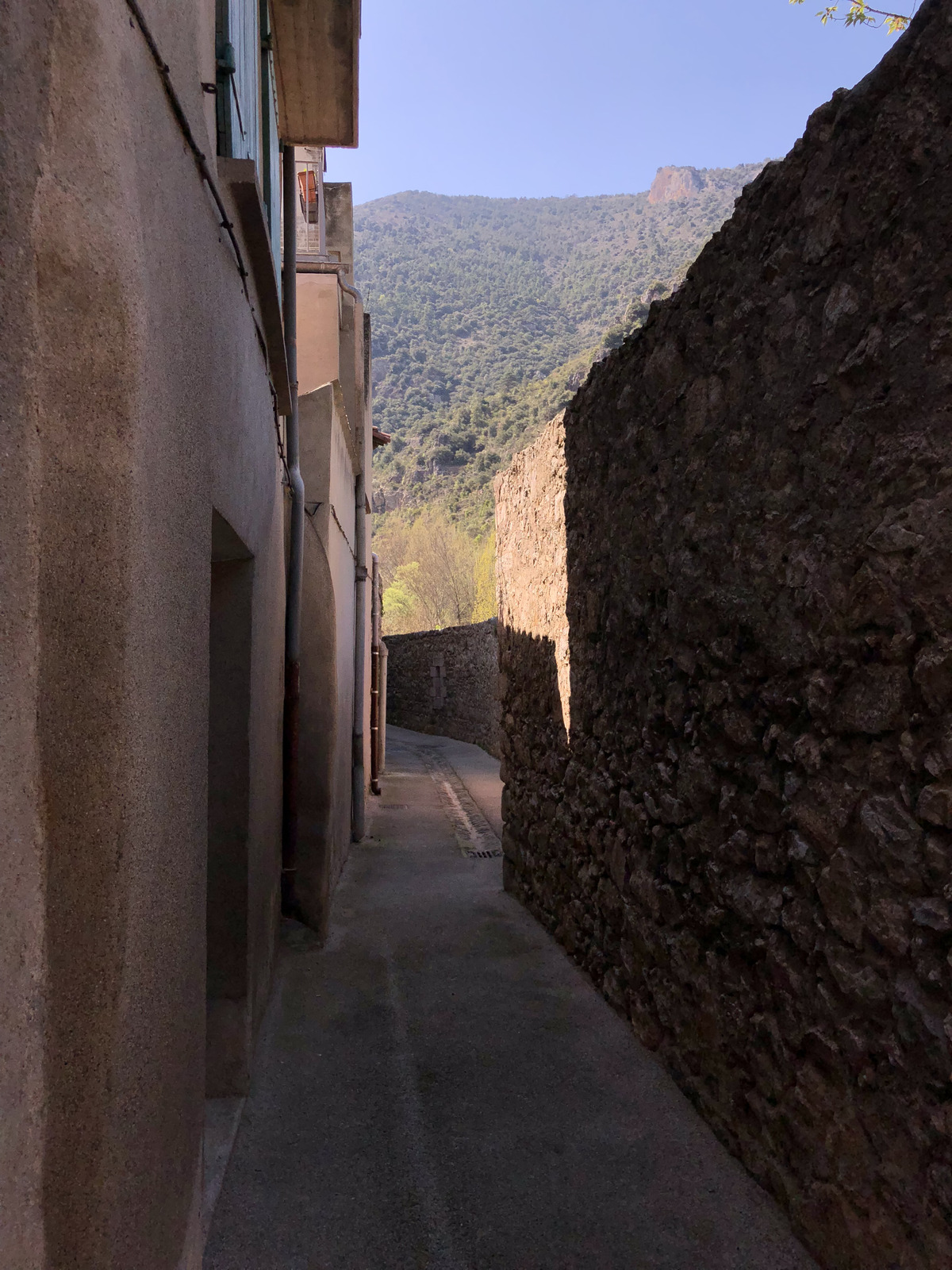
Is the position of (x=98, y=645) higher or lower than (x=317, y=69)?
lower

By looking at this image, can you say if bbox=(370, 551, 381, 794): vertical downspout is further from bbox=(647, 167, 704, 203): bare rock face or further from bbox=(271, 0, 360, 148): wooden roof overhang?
bbox=(647, 167, 704, 203): bare rock face

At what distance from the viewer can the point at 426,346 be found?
3056 inches

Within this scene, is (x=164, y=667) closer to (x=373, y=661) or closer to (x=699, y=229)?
(x=373, y=661)

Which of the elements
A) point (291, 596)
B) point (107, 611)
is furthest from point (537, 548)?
point (107, 611)

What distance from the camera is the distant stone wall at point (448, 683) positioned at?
61.4ft

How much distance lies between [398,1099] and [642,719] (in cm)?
195

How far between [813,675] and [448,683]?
64.7 feet

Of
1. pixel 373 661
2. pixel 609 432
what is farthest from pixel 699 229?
pixel 609 432

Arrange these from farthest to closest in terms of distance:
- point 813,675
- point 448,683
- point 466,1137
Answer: point 448,683 < point 466,1137 < point 813,675

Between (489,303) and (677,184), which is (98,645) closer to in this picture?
(489,303)

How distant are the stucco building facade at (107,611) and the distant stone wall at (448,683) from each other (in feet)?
47.4

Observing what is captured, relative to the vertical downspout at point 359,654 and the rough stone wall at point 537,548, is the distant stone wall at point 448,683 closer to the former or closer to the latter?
the vertical downspout at point 359,654

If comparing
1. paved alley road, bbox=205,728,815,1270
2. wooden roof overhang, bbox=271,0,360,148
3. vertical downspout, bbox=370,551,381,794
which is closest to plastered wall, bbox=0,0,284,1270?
paved alley road, bbox=205,728,815,1270

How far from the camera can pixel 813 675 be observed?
2623mm
